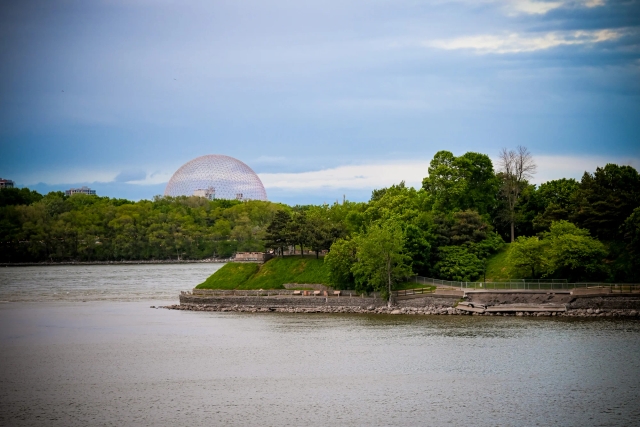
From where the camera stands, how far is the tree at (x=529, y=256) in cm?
7025

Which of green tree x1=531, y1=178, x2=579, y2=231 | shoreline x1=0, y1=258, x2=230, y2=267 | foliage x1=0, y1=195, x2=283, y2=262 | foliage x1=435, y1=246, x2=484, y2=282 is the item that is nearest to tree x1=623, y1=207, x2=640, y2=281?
green tree x1=531, y1=178, x2=579, y2=231

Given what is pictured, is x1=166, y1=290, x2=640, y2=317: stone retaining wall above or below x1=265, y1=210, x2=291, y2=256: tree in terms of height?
below

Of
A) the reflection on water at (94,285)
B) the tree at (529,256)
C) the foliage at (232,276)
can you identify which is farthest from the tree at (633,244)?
the reflection on water at (94,285)

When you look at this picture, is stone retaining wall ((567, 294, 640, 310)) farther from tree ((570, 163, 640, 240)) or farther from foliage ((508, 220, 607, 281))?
tree ((570, 163, 640, 240))

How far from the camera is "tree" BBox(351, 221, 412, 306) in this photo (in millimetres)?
71938

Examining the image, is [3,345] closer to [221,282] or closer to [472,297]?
[221,282]

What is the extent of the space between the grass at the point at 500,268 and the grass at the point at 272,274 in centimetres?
1666

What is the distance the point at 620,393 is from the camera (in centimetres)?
3822

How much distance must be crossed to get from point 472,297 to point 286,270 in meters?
24.6

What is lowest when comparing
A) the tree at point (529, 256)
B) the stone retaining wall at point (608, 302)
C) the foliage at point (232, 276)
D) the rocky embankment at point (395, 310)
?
the rocky embankment at point (395, 310)

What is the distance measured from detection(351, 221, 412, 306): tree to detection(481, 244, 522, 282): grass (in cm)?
801

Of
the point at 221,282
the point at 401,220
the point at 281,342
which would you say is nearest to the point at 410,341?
the point at 281,342

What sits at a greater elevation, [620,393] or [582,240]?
[582,240]

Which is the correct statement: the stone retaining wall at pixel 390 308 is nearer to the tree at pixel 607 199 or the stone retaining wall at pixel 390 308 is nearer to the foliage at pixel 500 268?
the foliage at pixel 500 268
